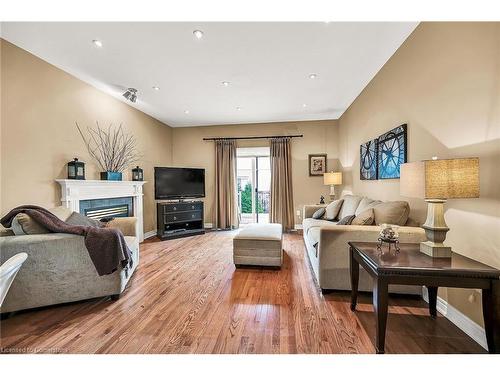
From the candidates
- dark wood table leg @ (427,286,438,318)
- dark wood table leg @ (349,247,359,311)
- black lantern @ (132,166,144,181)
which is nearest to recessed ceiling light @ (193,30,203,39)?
dark wood table leg @ (349,247,359,311)

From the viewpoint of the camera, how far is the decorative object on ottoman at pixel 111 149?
3.25 m

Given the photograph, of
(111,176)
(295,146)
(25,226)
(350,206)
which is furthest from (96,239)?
(295,146)

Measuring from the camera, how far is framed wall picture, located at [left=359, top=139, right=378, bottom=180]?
124 inches

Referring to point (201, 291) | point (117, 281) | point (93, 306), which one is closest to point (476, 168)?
point (201, 291)

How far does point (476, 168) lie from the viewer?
130 cm

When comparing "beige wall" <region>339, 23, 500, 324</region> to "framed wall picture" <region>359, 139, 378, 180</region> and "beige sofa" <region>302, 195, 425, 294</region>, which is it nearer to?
"beige sofa" <region>302, 195, 425, 294</region>

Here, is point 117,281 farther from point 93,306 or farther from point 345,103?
point 345,103

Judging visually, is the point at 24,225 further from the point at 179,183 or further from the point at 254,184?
the point at 254,184

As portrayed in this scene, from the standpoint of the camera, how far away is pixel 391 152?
269 cm

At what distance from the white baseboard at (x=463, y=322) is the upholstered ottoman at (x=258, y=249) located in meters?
1.55

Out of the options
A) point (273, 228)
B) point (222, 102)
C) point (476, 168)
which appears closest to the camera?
point (476, 168)

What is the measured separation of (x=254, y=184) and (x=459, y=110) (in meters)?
4.26
